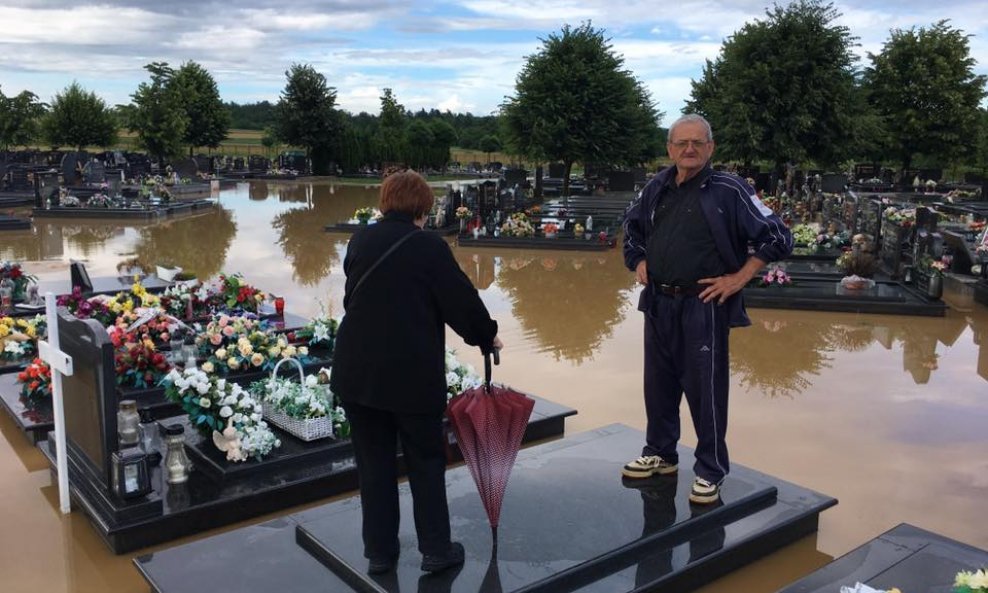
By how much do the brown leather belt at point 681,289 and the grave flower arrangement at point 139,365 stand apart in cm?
447

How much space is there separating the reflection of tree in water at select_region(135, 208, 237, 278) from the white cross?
1027cm

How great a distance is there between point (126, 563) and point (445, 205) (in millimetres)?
18015

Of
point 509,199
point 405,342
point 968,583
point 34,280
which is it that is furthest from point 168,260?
point 968,583

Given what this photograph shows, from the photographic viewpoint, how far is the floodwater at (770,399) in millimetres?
5062

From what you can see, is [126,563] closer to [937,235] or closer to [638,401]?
[638,401]

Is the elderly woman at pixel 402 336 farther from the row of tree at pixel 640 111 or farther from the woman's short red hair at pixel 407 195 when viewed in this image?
the row of tree at pixel 640 111

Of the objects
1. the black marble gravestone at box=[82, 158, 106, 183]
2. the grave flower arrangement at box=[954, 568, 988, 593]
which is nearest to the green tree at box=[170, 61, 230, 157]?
the black marble gravestone at box=[82, 158, 106, 183]

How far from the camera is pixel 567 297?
13367mm

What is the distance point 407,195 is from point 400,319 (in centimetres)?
55

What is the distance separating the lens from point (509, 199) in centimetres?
2612

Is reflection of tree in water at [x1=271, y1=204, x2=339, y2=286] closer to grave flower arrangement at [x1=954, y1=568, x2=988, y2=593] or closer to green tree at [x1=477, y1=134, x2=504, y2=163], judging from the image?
grave flower arrangement at [x1=954, y1=568, x2=988, y2=593]

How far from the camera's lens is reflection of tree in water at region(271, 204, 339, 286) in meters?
15.7

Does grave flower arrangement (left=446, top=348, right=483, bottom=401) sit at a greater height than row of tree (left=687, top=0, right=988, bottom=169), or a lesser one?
lesser

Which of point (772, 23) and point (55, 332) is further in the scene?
point (772, 23)
